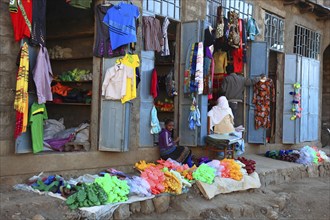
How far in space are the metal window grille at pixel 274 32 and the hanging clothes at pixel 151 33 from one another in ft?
15.3

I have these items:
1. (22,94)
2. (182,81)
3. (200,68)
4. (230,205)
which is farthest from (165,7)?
(230,205)

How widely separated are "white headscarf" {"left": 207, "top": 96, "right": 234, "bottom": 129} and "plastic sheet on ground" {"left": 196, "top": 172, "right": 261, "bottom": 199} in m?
1.52

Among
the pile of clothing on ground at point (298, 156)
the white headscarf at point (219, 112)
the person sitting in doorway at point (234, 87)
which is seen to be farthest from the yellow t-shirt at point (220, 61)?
the pile of clothing on ground at point (298, 156)

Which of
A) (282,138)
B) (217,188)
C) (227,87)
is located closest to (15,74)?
(217,188)

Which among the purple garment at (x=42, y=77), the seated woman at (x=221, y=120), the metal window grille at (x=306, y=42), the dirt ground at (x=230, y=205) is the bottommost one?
the dirt ground at (x=230, y=205)

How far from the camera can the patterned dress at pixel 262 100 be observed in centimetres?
1034

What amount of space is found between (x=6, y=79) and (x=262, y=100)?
665cm

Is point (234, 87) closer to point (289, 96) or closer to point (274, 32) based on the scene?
point (289, 96)

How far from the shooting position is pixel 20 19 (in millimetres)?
5602

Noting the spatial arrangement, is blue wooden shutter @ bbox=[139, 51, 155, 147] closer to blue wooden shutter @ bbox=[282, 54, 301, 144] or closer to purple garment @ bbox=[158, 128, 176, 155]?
purple garment @ bbox=[158, 128, 176, 155]

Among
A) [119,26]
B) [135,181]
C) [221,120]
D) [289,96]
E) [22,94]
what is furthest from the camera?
[289,96]

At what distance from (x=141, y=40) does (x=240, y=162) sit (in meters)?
3.09

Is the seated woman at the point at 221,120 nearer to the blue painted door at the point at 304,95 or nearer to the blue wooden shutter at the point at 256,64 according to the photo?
the blue wooden shutter at the point at 256,64

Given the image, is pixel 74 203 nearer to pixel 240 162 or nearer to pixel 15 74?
pixel 15 74
